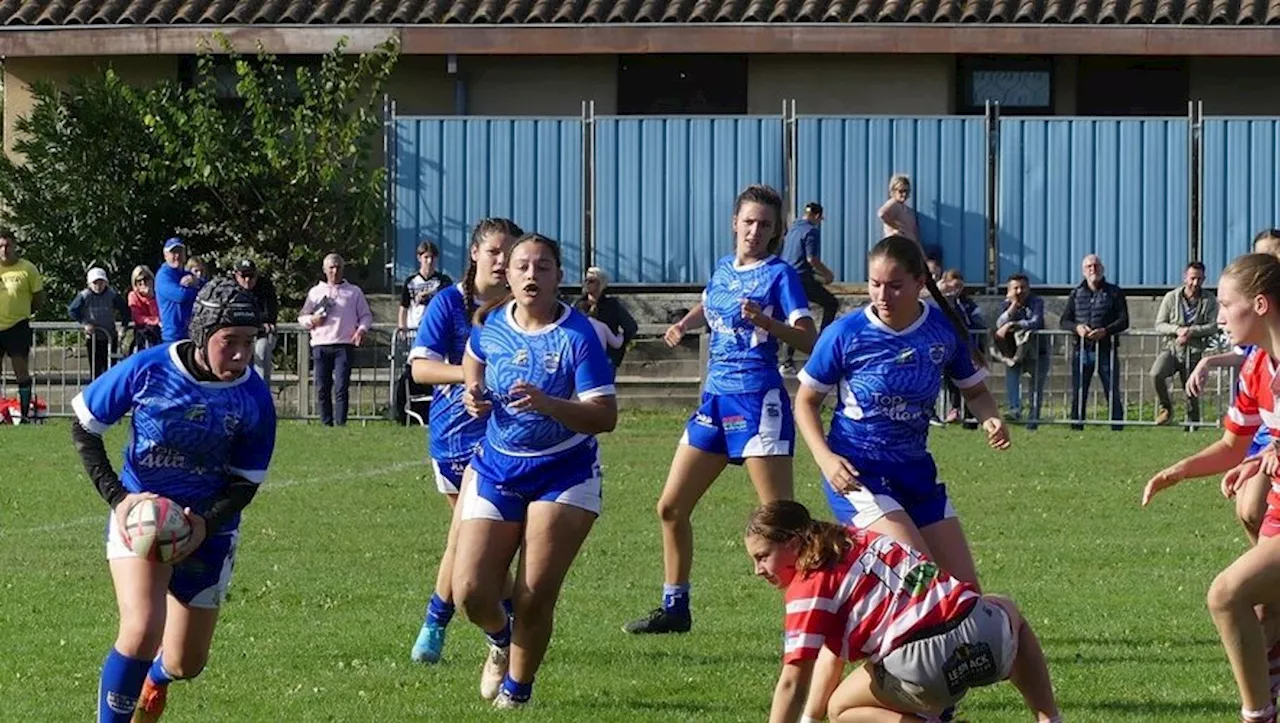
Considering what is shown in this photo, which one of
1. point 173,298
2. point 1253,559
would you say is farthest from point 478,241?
point 173,298

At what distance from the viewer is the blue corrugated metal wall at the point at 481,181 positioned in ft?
89.2

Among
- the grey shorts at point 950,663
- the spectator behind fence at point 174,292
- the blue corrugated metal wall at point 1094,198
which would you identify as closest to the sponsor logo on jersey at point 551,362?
the grey shorts at point 950,663

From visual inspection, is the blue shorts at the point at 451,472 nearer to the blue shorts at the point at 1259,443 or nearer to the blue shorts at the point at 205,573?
the blue shorts at the point at 205,573

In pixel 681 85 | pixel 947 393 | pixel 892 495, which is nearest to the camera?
pixel 892 495

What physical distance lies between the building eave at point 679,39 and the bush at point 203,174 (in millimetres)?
356

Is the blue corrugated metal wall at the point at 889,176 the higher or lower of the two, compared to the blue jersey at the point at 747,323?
higher

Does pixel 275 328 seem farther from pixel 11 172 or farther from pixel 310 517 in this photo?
pixel 310 517

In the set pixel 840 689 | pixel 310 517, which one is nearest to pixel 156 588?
pixel 840 689

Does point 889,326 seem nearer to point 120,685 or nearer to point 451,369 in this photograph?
point 451,369

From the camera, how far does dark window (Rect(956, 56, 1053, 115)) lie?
27.9 m

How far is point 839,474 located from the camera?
27.3ft

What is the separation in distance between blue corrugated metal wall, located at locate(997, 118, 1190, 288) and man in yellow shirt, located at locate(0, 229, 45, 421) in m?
10.7

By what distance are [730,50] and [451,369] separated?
59.6 feet

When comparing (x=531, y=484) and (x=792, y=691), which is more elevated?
(x=531, y=484)
